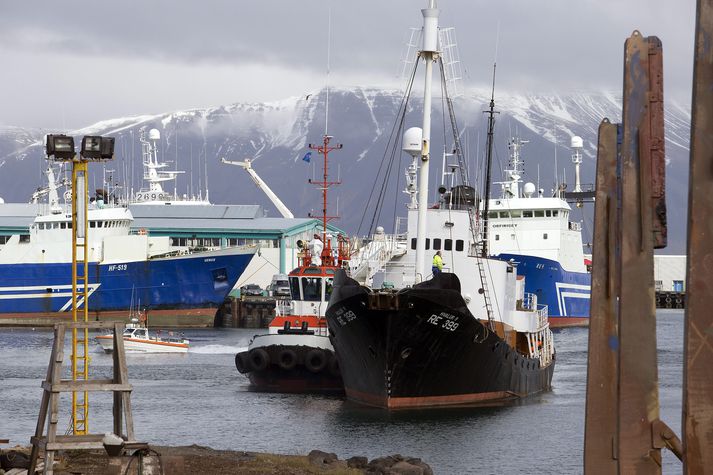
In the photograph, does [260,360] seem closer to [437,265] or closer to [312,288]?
[312,288]

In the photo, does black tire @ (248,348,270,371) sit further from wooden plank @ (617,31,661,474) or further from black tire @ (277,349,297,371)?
wooden plank @ (617,31,661,474)

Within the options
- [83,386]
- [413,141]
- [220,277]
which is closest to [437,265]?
[413,141]

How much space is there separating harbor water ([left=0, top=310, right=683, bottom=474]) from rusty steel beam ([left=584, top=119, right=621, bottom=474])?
18522mm

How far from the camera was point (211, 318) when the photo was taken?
10119 cm

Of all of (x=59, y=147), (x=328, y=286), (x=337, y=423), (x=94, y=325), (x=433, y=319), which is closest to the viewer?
(x=94, y=325)

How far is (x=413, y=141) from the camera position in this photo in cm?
3947

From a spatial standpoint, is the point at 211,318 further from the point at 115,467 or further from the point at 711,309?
the point at 711,309

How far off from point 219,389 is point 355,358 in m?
10.5

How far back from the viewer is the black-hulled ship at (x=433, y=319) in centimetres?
3719

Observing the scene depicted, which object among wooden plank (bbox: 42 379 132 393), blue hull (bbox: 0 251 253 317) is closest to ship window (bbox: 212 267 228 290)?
blue hull (bbox: 0 251 253 317)

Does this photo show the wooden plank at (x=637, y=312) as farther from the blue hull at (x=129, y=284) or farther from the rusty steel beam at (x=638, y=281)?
the blue hull at (x=129, y=284)

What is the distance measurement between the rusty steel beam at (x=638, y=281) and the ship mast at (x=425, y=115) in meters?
28.8

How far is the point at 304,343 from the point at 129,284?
5553 cm

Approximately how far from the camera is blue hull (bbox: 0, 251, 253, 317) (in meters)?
97.2
